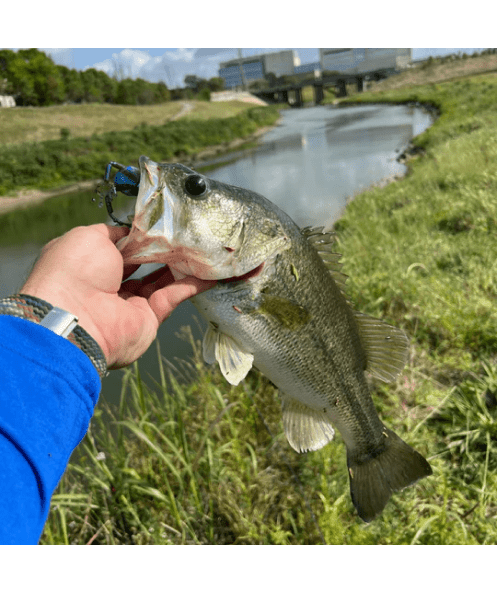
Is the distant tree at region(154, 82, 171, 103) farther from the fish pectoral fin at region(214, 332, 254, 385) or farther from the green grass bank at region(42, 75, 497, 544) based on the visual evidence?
the fish pectoral fin at region(214, 332, 254, 385)

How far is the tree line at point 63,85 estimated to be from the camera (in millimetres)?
7465

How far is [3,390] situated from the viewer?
2.87ft

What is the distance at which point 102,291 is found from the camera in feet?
4.17

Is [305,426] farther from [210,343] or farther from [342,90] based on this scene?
[342,90]

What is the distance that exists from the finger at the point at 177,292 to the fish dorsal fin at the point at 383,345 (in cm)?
60

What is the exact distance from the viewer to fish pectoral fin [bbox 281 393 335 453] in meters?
1.58

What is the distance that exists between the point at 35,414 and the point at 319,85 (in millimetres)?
40173

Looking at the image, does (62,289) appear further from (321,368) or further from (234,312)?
(321,368)

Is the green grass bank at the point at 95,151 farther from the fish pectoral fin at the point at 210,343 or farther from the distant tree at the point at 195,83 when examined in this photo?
the fish pectoral fin at the point at 210,343

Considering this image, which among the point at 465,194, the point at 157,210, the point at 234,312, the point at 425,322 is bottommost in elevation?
the point at 425,322

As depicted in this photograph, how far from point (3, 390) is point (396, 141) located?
17.7 m

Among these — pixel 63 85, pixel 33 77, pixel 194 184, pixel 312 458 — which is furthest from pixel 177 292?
pixel 63 85

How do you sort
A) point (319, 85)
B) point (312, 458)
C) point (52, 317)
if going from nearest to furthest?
point (52, 317) → point (312, 458) → point (319, 85)

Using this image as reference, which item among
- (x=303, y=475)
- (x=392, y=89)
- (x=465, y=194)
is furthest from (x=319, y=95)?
(x=303, y=475)
